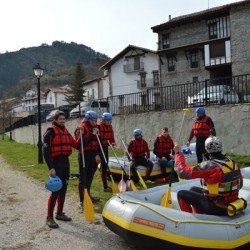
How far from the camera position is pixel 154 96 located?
53.7ft

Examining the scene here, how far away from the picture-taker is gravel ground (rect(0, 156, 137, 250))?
539cm

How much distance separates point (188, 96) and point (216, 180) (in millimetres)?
10471

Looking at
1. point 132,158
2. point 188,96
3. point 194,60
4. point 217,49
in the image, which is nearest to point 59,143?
point 132,158

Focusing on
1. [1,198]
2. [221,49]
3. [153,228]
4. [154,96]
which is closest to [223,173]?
[153,228]

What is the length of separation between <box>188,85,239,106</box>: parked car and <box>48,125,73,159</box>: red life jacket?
8.23 m

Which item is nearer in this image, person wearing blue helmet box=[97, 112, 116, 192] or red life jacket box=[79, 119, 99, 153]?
red life jacket box=[79, 119, 99, 153]

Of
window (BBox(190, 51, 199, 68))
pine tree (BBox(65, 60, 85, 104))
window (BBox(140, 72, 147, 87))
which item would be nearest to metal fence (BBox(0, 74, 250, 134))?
window (BBox(190, 51, 199, 68))

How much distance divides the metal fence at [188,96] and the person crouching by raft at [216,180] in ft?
27.2

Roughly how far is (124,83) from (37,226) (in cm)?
4705

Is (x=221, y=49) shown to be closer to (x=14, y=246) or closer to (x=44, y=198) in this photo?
(x=44, y=198)

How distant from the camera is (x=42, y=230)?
6.07 m

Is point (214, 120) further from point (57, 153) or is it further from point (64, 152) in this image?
point (57, 153)

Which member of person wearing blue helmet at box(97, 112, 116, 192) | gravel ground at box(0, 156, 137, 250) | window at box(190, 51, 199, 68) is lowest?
gravel ground at box(0, 156, 137, 250)

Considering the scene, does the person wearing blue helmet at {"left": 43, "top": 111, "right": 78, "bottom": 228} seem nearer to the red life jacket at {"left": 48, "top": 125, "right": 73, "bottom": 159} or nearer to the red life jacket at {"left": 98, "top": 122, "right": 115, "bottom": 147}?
the red life jacket at {"left": 48, "top": 125, "right": 73, "bottom": 159}
